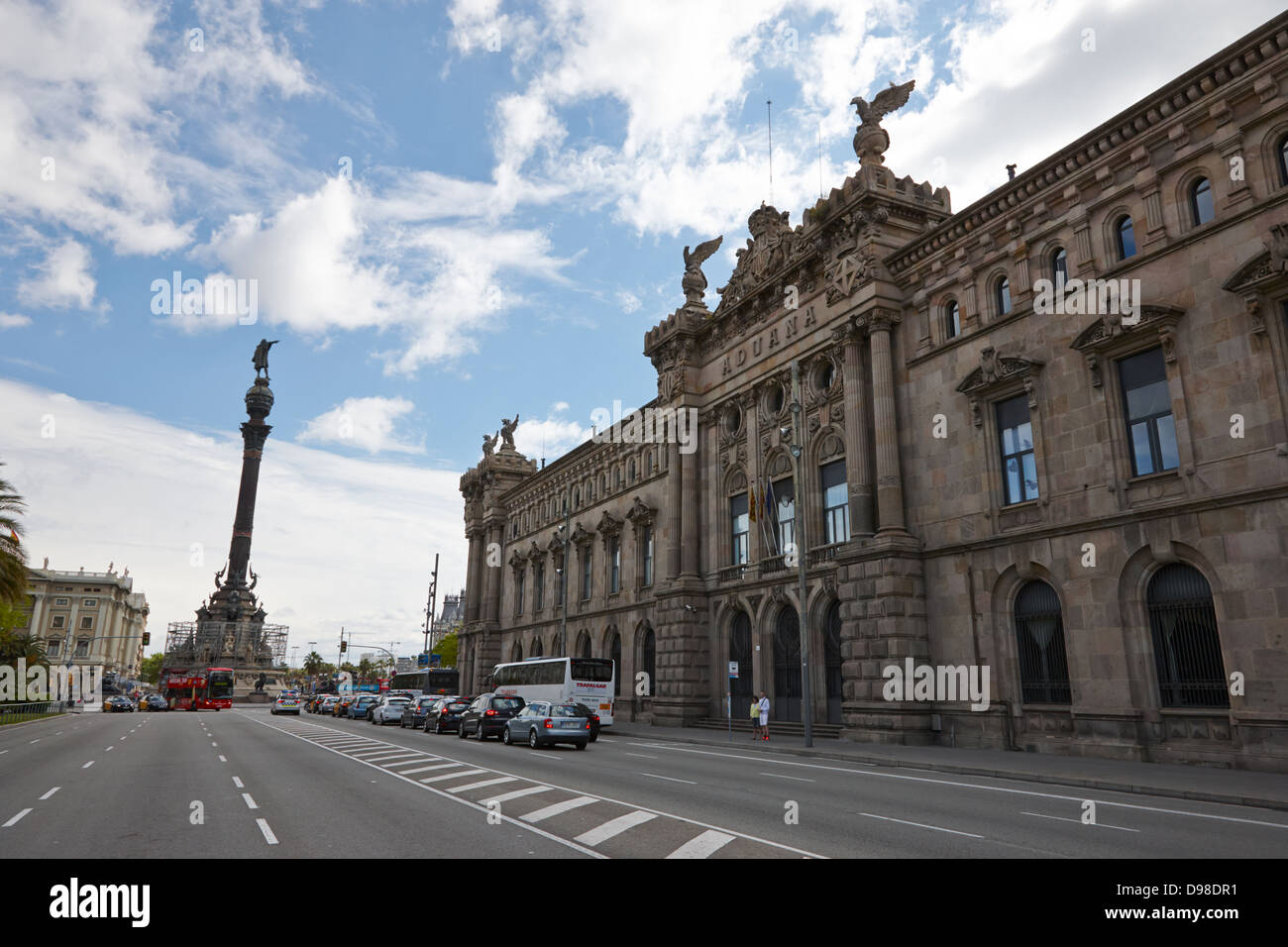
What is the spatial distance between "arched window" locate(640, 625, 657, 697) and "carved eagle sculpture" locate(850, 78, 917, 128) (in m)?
27.5

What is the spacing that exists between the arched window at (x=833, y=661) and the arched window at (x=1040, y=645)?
7440 mm

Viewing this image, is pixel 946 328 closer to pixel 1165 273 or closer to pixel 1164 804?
pixel 1165 273

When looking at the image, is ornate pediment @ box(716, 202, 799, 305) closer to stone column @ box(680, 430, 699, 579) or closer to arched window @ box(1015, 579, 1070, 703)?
stone column @ box(680, 430, 699, 579)

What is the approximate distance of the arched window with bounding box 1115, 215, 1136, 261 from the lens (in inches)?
913

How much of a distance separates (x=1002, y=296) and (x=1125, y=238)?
4.33m

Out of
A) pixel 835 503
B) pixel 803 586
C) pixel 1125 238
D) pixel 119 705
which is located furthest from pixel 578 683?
pixel 119 705

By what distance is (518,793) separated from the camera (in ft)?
47.9

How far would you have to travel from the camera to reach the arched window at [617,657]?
160 feet

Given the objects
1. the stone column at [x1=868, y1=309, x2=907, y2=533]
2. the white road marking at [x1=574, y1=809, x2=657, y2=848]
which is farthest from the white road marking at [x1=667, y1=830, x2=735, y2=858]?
the stone column at [x1=868, y1=309, x2=907, y2=533]
